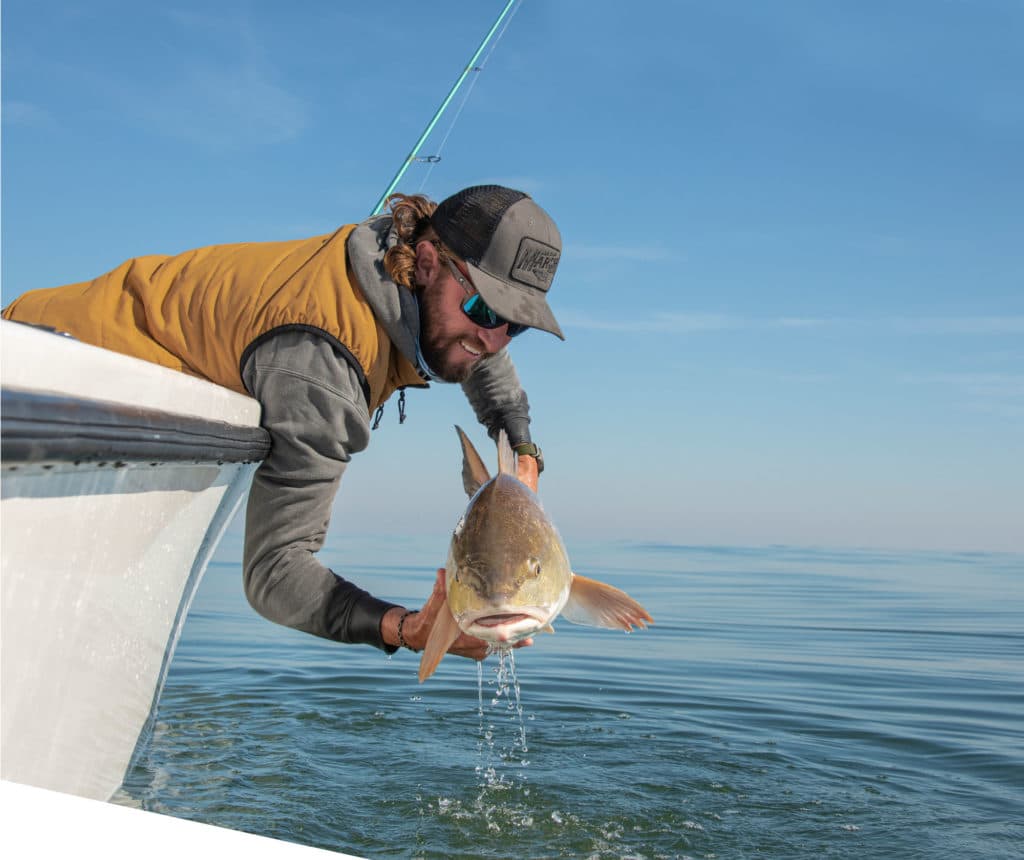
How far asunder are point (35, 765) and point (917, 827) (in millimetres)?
3433

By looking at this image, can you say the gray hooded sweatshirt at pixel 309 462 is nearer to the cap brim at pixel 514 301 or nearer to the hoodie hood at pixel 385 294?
the hoodie hood at pixel 385 294

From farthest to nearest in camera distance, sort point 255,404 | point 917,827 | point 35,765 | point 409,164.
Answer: point 409,164, point 917,827, point 255,404, point 35,765

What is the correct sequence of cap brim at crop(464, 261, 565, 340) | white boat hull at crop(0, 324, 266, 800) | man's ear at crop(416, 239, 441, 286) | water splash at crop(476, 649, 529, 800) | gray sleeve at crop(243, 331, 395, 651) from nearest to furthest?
white boat hull at crop(0, 324, 266, 800) < gray sleeve at crop(243, 331, 395, 651) < cap brim at crop(464, 261, 565, 340) < man's ear at crop(416, 239, 441, 286) < water splash at crop(476, 649, 529, 800)

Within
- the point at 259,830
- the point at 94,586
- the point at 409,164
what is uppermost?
the point at 409,164

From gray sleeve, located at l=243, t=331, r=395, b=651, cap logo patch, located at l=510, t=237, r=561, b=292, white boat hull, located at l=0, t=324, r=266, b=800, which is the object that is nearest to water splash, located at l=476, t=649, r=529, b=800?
gray sleeve, located at l=243, t=331, r=395, b=651

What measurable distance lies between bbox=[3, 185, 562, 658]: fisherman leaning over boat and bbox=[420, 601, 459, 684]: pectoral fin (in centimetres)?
50

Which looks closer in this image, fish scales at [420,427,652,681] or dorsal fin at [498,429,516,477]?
fish scales at [420,427,652,681]

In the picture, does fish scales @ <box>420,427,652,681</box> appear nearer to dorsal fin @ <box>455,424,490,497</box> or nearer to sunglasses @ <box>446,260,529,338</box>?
dorsal fin @ <box>455,424,490,497</box>

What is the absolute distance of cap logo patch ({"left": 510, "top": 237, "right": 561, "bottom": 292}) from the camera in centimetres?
355

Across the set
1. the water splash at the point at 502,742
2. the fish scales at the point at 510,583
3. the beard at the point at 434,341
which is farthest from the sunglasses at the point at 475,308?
the water splash at the point at 502,742

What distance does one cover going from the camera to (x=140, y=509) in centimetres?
283

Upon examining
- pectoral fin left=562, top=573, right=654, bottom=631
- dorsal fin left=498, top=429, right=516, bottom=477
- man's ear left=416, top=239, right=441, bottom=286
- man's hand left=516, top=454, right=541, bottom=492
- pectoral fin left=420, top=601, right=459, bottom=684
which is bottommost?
pectoral fin left=420, top=601, right=459, bottom=684

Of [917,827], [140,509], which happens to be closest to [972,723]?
[917,827]

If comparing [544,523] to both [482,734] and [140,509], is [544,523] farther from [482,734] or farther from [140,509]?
[482,734]
